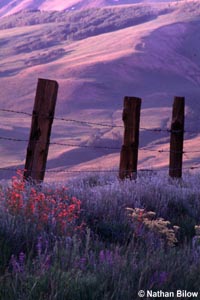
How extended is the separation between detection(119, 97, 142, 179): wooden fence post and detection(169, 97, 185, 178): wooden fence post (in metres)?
0.88

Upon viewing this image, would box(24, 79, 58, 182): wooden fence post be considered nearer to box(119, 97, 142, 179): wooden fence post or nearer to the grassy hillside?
box(119, 97, 142, 179): wooden fence post

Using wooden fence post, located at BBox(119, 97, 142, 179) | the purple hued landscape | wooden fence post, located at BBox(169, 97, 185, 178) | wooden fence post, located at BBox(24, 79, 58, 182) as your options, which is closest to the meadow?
the purple hued landscape

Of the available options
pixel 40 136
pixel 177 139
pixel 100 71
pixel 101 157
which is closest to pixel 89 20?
pixel 100 71

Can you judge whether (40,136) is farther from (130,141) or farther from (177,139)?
(177,139)

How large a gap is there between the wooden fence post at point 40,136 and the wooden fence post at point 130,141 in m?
1.90

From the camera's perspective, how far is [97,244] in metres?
6.25

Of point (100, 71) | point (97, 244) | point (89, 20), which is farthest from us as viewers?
point (89, 20)

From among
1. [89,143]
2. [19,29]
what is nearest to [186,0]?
[19,29]

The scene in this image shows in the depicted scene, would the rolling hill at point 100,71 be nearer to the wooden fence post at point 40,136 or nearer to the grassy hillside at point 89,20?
the grassy hillside at point 89,20

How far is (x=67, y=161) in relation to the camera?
68375 mm

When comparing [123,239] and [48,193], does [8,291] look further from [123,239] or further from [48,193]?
[48,193]

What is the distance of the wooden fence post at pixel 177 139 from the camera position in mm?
12164

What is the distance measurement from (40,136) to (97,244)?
12.1 feet

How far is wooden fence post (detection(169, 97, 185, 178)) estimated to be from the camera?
1216 centimetres
